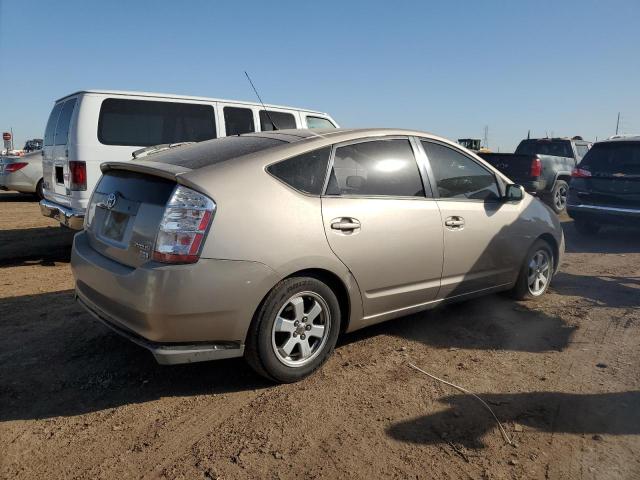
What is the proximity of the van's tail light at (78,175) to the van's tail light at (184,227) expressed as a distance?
3.97 meters

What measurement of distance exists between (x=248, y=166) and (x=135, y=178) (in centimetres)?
74

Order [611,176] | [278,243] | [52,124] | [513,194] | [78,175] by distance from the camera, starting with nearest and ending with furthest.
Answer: [278,243], [513,194], [78,175], [52,124], [611,176]

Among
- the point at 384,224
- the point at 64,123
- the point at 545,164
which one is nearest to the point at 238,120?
the point at 64,123

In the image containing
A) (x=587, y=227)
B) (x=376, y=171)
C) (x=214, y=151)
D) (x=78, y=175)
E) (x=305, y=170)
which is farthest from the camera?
(x=587, y=227)

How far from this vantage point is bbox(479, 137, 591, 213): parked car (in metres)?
11.2

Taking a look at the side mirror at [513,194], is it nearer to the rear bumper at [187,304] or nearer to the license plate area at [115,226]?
the rear bumper at [187,304]

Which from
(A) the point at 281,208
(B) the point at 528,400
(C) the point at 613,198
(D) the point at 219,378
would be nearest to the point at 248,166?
(A) the point at 281,208

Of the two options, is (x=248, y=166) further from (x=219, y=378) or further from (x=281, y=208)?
(x=219, y=378)

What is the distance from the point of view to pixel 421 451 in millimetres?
2529

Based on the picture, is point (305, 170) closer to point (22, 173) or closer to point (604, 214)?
point (604, 214)

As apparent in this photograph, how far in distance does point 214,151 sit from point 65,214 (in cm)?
372

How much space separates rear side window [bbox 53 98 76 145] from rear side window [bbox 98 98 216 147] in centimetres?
46

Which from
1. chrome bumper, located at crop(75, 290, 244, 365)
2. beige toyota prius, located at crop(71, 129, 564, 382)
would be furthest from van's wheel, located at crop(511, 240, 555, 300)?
chrome bumper, located at crop(75, 290, 244, 365)

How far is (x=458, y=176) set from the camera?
421 cm
